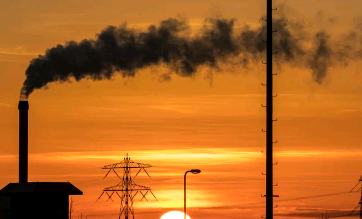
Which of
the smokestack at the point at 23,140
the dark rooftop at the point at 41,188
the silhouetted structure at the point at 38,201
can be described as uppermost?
the smokestack at the point at 23,140

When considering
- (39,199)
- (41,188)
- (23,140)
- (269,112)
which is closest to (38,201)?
(39,199)

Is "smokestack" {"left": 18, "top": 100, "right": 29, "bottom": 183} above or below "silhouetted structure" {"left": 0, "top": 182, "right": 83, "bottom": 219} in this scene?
above

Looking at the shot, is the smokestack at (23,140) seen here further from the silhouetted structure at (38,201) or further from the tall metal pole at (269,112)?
the tall metal pole at (269,112)

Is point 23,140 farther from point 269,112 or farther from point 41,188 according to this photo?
point 269,112

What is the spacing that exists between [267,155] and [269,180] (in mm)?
1286

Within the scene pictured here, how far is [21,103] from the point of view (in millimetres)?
75000

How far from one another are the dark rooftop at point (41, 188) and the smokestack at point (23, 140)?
5.98 metres

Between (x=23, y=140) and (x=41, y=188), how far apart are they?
29.2 ft

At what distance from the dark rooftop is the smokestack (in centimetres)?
598

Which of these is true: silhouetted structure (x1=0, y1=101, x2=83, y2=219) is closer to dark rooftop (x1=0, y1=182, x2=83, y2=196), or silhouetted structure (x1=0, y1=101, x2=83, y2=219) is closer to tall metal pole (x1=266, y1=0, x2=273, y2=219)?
dark rooftop (x1=0, y1=182, x2=83, y2=196)

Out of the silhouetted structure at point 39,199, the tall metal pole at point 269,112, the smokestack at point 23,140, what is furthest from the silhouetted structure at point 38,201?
the tall metal pole at point 269,112

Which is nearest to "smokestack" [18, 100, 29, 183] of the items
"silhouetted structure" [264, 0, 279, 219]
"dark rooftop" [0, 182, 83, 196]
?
"dark rooftop" [0, 182, 83, 196]

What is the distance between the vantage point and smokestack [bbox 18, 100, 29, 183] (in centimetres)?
7388

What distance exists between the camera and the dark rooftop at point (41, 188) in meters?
66.2
